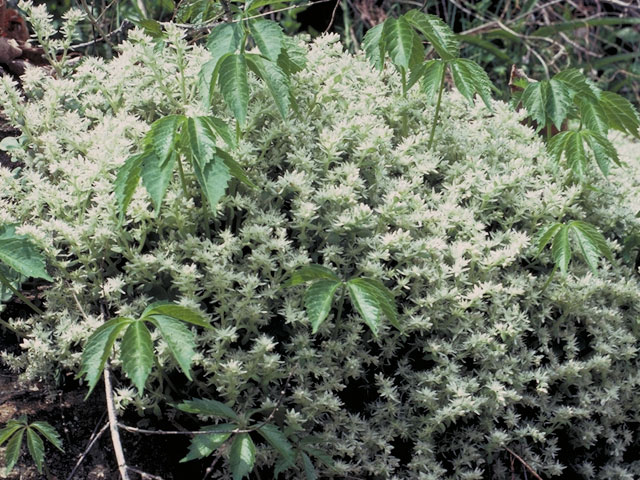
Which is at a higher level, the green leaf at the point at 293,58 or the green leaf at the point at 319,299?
the green leaf at the point at 293,58

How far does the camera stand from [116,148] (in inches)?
76.5

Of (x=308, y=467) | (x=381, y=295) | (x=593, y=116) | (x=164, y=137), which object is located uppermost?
(x=164, y=137)

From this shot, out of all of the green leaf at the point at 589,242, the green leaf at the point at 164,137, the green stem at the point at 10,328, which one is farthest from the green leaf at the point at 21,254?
the green leaf at the point at 589,242

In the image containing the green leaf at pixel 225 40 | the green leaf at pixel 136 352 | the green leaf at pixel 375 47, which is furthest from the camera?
the green leaf at pixel 375 47

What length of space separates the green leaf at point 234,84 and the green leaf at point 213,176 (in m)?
0.14

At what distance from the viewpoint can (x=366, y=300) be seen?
1609mm

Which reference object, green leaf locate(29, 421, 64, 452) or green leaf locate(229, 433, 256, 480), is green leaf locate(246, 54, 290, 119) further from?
green leaf locate(29, 421, 64, 452)

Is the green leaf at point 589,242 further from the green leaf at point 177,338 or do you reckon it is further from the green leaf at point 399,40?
the green leaf at point 177,338

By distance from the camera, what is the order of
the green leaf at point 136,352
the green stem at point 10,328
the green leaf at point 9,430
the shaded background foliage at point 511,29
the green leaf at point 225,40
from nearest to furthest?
the green leaf at point 136,352, the green leaf at point 9,430, the green leaf at point 225,40, the green stem at point 10,328, the shaded background foliage at point 511,29

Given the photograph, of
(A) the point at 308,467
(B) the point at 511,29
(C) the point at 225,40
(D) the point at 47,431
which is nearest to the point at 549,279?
(A) the point at 308,467

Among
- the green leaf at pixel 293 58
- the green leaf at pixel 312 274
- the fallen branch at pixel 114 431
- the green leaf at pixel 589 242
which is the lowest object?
the fallen branch at pixel 114 431

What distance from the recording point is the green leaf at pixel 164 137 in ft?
5.29

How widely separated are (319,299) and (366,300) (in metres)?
0.11

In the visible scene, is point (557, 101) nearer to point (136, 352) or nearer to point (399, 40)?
point (399, 40)
